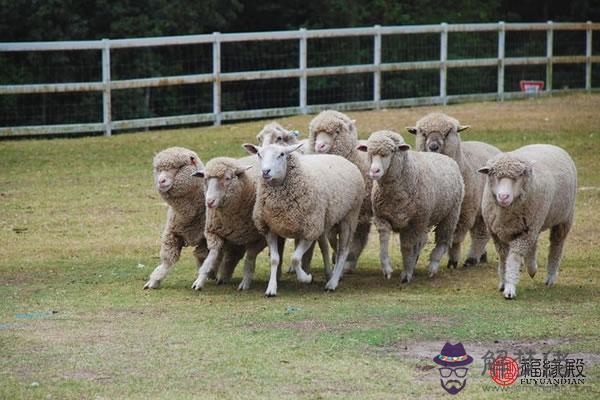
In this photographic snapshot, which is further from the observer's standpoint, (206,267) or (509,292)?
(206,267)

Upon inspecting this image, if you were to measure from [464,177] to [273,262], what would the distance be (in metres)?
3.28

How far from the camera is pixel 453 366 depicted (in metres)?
9.23

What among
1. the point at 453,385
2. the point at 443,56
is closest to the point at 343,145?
the point at 453,385

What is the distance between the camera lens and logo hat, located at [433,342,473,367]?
9.30 meters

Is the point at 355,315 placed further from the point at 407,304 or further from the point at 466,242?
the point at 466,242

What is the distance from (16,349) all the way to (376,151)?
4.53 meters

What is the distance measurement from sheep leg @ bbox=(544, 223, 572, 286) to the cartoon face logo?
331cm

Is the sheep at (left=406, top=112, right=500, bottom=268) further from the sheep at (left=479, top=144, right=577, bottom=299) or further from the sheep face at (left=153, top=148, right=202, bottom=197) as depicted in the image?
the sheep face at (left=153, top=148, right=202, bottom=197)

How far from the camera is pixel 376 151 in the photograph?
12773 millimetres

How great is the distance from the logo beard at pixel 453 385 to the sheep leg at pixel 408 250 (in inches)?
166

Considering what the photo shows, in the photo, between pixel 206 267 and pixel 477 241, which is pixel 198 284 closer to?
pixel 206 267

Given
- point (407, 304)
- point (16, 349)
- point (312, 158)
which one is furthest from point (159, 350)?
point (312, 158)

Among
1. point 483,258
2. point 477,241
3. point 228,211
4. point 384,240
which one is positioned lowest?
point 483,258

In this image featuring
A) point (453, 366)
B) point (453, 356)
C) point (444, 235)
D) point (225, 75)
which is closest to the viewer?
point (453, 366)
